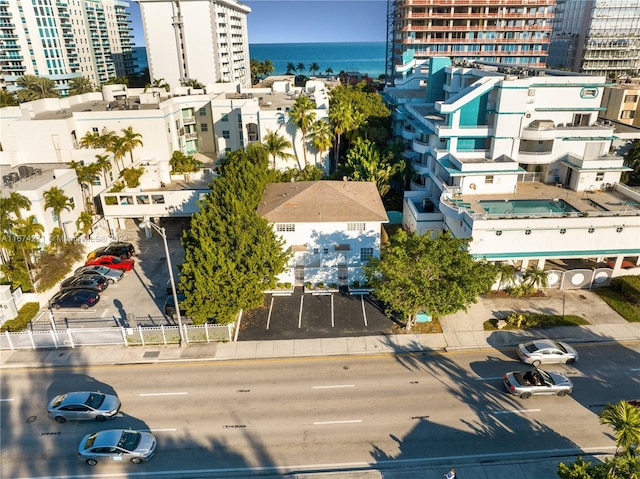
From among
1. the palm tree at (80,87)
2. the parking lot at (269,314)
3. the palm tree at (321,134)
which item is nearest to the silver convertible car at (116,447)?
the parking lot at (269,314)

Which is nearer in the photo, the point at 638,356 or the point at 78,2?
the point at 638,356

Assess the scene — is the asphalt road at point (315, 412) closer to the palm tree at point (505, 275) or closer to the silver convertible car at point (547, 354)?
the silver convertible car at point (547, 354)

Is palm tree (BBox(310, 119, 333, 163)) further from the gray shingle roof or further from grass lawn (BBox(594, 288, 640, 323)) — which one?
grass lawn (BBox(594, 288, 640, 323))

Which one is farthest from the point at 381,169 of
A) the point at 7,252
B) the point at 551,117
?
the point at 7,252

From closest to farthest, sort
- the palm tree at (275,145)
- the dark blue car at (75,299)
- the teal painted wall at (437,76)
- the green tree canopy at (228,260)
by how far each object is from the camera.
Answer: the green tree canopy at (228,260), the dark blue car at (75,299), the palm tree at (275,145), the teal painted wall at (437,76)

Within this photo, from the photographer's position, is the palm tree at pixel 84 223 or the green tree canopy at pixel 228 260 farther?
the palm tree at pixel 84 223

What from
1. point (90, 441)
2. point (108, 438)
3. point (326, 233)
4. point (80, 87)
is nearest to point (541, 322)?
point (326, 233)

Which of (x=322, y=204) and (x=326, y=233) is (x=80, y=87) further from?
(x=326, y=233)

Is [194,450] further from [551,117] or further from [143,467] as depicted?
[551,117]
